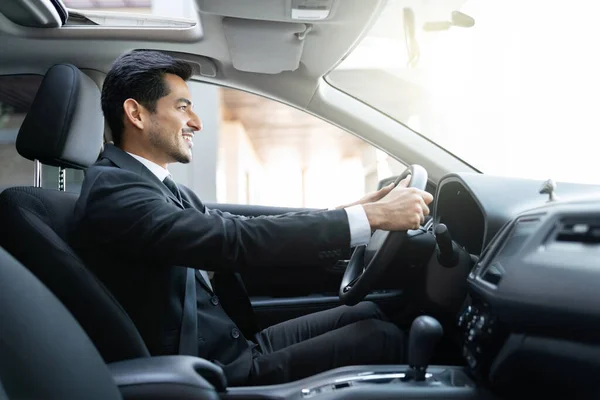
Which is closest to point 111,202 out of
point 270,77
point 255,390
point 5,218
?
point 5,218

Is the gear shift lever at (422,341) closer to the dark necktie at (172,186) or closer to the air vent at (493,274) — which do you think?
the air vent at (493,274)

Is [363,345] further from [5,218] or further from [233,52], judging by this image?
[233,52]

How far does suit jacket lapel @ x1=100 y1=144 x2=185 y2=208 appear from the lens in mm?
1309

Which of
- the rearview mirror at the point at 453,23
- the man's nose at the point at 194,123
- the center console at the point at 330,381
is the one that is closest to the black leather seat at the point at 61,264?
the center console at the point at 330,381

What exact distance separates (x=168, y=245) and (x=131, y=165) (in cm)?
28

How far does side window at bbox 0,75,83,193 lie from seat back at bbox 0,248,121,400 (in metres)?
0.87

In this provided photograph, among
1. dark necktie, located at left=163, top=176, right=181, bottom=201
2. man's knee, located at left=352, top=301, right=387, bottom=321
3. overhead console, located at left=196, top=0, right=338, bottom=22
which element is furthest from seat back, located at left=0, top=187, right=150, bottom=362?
overhead console, located at left=196, top=0, right=338, bottom=22

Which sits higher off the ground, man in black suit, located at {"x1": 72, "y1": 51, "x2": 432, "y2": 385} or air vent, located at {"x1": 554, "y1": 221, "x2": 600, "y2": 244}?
air vent, located at {"x1": 554, "y1": 221, "x2": 600, "y2": 244}

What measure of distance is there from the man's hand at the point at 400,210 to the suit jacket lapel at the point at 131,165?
18.7 inches

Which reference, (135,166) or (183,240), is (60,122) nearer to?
(135,166)

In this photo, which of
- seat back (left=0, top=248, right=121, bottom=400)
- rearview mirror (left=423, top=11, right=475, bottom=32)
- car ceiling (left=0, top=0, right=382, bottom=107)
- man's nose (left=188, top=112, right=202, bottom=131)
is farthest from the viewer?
rearview mirror (left=423, top=11, right=475, bottom=32)

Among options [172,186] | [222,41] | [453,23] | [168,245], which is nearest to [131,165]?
[172,186]

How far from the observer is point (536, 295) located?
0.93 meters

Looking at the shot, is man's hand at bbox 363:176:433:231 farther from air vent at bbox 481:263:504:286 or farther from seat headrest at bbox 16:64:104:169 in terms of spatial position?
seat headrest at bbox 16:64:104:169
